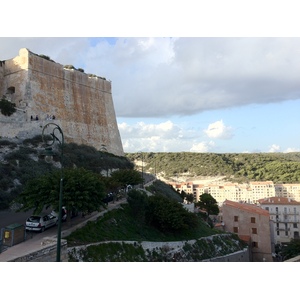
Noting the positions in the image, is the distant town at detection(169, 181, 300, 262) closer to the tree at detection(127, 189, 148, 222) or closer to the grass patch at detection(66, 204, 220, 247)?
the grass patch at detection(66, 204, 220, 247)

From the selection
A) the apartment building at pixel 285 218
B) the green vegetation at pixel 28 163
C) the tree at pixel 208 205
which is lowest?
the apartment building at pixel 285 218

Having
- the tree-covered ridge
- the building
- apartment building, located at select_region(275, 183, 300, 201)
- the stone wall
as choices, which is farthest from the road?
the tree-covered ridge

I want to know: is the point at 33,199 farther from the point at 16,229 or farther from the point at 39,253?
the point at 39,253

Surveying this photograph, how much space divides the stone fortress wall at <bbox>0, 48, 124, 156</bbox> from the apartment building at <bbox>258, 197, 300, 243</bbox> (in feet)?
78.5

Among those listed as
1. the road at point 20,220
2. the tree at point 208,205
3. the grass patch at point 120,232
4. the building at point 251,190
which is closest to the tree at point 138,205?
the grass patch at point 120,232

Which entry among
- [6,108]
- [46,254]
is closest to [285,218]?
[6,108]

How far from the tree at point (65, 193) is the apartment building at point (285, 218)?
37.7 m

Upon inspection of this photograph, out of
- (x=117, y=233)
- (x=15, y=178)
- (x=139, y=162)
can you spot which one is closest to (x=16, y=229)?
(x=117, y=233)

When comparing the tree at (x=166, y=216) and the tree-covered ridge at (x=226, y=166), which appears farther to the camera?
the tree-covered ridge at (x=226, y=166)

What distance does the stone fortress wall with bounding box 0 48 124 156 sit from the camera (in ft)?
105

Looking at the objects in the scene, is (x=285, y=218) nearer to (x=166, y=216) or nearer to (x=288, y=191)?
(x=288, y=191)

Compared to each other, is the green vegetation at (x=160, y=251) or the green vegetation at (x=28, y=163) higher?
the green vegetation at (x=28, y=163)

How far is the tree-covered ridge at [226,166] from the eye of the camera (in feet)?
257

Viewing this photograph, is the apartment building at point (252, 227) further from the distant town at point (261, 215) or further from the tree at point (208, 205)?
the tree at point (208, 205)
